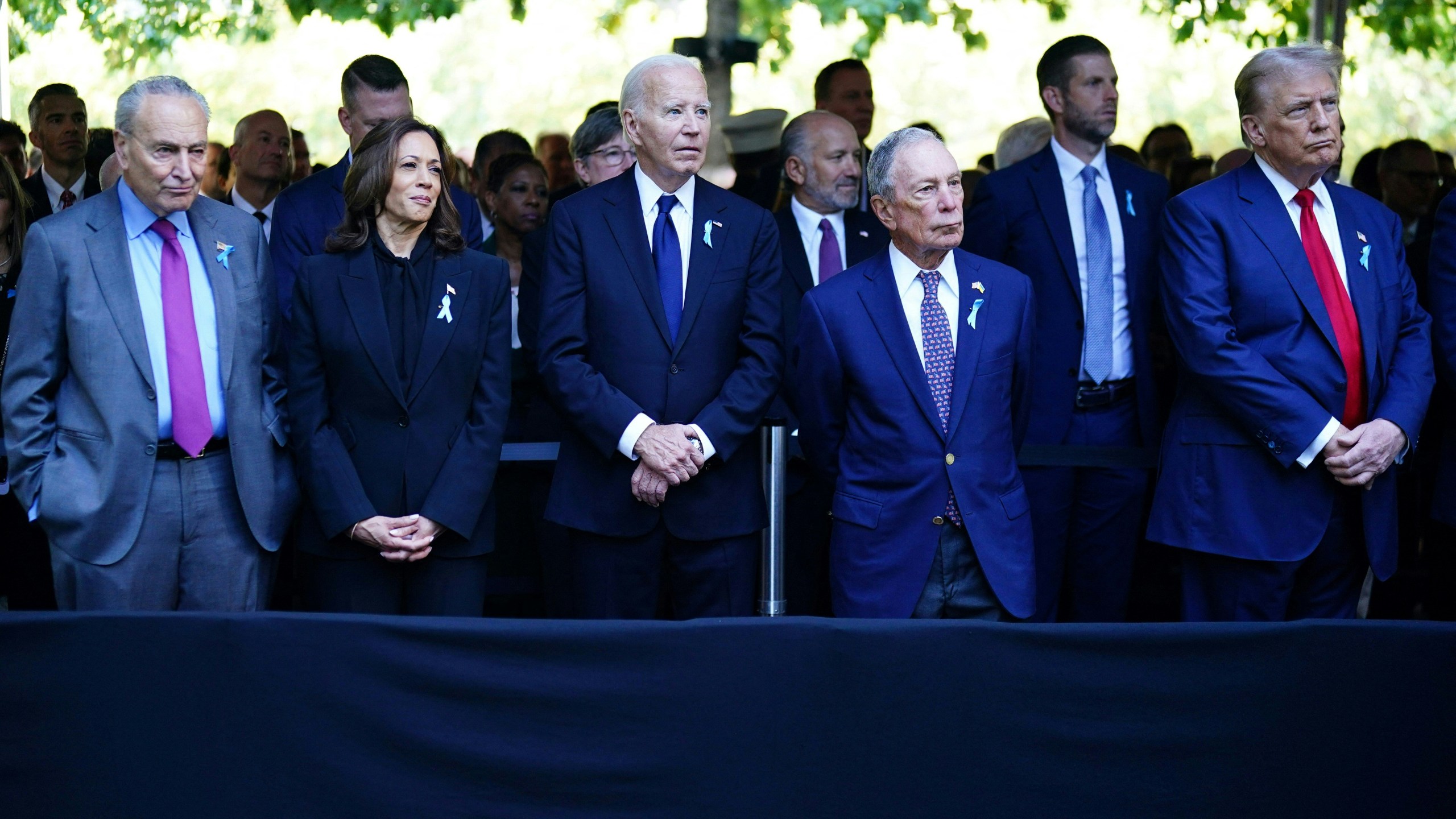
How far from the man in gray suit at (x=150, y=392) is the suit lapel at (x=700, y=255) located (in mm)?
1188

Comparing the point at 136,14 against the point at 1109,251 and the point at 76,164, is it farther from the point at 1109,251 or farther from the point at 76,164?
the point at 1109,251

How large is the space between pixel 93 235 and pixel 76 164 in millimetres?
3159

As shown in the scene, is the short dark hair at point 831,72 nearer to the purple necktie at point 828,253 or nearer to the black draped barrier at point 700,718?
the purple necktie at point 828,253

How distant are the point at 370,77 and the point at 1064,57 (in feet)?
7.98

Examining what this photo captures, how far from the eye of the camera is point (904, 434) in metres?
3.95

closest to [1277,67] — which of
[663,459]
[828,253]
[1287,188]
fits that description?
[1287,188]

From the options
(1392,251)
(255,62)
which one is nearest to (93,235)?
(1392,251)

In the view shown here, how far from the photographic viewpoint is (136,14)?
8.27m

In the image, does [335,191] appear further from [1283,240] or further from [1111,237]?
[1283,240]

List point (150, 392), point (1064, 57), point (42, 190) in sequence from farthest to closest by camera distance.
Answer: point (42, 190) → point (1064, 57) → point (150, 392)

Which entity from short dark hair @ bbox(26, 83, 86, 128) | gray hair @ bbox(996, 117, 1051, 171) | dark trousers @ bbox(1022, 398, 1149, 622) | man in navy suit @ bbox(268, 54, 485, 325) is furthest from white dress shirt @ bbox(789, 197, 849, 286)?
short dark hair @ bbox(26, 83, 86, 128)

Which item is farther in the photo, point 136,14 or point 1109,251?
point 136,14

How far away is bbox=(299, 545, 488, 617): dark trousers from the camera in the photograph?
4.07m

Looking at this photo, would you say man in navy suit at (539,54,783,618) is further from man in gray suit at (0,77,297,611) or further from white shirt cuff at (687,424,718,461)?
man in gray suit at (0,77,297,611)
